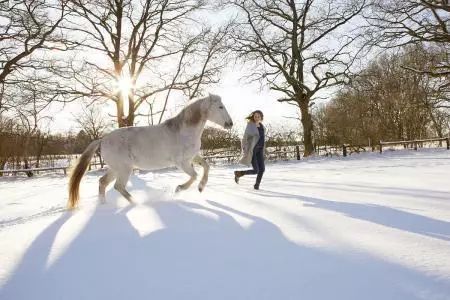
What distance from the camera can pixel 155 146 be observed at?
6.61 m

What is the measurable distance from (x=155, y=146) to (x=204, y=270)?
4.30m

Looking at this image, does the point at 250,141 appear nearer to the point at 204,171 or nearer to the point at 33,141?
the point at 204,171

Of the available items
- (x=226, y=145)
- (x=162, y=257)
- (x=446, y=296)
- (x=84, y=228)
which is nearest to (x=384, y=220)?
(x=446, y=296)

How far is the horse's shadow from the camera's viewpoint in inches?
84.8

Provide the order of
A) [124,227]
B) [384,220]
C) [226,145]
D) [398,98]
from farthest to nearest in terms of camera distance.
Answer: [398,98]
[226,145]
[124,227]
[384,220]

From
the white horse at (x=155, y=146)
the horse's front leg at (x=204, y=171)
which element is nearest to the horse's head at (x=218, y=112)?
the white horse at (x=155, y=146)

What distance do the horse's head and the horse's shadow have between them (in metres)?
3.38

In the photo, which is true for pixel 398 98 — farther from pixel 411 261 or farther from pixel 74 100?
pixel 411 261

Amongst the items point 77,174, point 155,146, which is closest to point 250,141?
point 155,146

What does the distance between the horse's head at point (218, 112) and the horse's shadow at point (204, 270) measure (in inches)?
133

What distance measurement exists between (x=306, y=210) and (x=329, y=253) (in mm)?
1780

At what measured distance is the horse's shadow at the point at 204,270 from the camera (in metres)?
2.15

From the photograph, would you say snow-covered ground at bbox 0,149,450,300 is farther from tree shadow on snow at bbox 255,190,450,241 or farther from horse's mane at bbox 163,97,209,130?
horse's mane at bbox 163,97,209,130

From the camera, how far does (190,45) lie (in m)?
19.7
